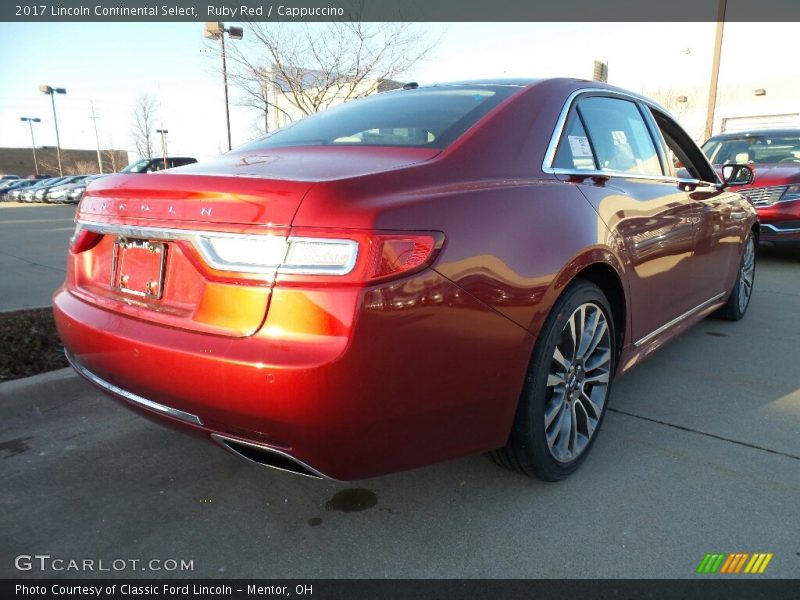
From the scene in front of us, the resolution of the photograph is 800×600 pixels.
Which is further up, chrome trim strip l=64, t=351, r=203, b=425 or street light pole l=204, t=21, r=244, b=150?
street light pole l=204, t=21, r=244, b=150

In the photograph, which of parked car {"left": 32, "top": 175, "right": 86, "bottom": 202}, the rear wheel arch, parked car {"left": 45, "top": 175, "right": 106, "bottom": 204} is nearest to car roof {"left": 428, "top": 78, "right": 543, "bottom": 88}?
the rear wheel arch

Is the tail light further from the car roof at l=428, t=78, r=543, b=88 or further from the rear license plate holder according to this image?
the car roof at l=428, t=78, r=543, b=88

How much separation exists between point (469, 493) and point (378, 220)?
1310mm

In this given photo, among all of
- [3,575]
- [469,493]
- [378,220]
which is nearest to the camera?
[378,220]

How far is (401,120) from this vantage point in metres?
2.55

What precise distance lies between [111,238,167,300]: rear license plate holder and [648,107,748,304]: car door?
9.43 feet

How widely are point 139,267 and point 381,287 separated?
3.04ft

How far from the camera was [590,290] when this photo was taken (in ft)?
7.99

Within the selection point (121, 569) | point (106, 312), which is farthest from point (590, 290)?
point (121, 569)

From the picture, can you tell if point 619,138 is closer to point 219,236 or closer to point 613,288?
point 613,288

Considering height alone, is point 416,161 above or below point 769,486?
above

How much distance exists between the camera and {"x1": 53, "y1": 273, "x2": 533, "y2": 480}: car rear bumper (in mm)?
1611

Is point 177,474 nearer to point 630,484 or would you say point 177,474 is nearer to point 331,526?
point 331,526

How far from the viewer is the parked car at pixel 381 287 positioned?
1636mm
